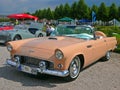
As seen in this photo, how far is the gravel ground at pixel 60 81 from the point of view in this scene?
512 centimetres

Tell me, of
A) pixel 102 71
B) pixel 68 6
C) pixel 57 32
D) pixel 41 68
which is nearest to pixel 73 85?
pixel 41 68

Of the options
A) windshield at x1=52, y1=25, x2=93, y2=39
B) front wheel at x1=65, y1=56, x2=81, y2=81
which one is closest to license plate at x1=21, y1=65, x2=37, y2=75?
front wheel at x1=65, y1=56, x2=81, y2=81

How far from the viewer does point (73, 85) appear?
5.30m

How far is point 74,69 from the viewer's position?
568cm

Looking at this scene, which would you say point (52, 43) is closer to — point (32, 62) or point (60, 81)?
point (32, 62)

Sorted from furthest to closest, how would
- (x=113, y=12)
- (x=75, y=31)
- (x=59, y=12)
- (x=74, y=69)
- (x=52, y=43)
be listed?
(x=59, y=12) < (x=113, y=12) < (x=75, y=31) < (x=52, y=43) < (x=74, y=69)

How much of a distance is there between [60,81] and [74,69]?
0.45m

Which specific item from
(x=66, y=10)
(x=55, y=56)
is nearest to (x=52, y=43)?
(x=55, y=56)

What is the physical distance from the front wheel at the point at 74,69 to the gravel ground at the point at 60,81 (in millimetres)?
114

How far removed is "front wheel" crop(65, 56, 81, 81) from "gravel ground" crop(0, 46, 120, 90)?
0.11 metres

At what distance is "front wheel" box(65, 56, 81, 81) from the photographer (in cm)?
552

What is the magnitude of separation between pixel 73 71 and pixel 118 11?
44.0 meters

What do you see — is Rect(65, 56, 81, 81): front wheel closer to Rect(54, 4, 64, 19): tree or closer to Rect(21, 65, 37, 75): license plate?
Rect(21, 65, 37, 75): license plate

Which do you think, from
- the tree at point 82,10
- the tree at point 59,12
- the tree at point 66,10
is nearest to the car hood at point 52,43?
the tree at point 82,10
